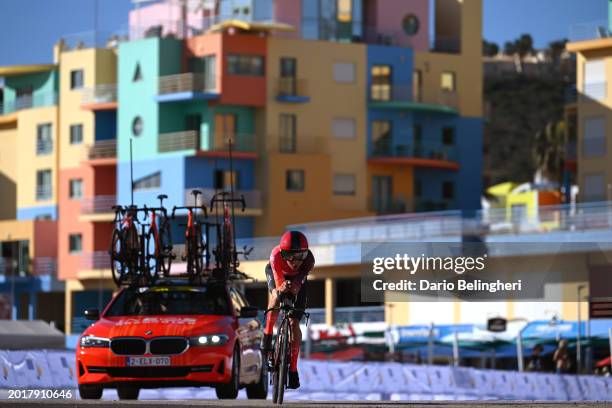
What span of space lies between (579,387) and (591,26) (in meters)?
48.8

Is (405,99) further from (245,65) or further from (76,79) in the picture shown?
(76,79)

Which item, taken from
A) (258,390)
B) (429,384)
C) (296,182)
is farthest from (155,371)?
(296,182)

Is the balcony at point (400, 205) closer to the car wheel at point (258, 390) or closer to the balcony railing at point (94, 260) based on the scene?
the balcony railing at point (94, 260)

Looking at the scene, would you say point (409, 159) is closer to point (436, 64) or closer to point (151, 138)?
point (436, 64)

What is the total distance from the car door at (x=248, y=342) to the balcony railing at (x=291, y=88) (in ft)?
232

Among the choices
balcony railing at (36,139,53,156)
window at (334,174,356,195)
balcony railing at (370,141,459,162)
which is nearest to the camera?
window at (334,174,356,195)

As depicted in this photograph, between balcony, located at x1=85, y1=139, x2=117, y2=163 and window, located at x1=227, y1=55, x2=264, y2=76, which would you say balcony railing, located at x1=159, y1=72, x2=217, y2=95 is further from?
balcony, located at x1=85, y1=139, x2=117, y2=163

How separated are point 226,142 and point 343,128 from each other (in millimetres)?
7280

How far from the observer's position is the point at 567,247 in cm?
7319

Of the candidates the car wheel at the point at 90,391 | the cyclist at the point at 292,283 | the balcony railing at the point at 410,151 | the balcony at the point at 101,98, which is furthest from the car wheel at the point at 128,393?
the balcony at the point at 101,98

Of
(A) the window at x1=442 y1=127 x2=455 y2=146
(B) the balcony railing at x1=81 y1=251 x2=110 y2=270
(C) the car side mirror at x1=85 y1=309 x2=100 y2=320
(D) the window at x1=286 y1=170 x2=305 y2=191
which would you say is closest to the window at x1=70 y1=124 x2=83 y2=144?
(B) the balcony railing at x1=81 y1=251 x2=110 y2=270

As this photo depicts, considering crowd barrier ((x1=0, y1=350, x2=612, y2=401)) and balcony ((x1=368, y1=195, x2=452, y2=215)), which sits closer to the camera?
crowd barrier ((x1=0, y1=350, x2=612, y2=401))

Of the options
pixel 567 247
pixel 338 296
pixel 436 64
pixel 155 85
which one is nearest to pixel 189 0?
pixel 155 85

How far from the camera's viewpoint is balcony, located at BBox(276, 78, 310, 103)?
97.7 meters
